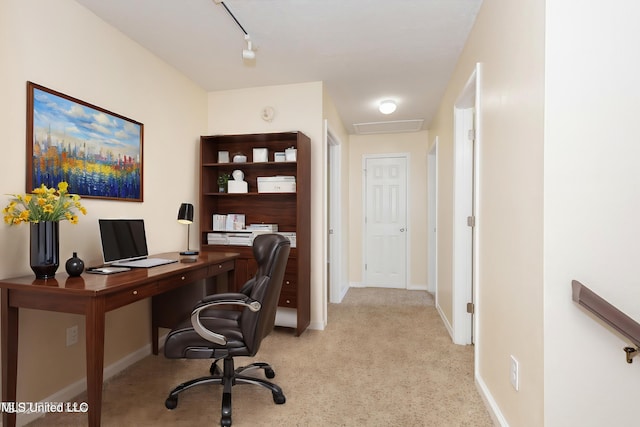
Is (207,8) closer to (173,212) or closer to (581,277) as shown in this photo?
(173,212)

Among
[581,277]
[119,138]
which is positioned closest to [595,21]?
[581,277]

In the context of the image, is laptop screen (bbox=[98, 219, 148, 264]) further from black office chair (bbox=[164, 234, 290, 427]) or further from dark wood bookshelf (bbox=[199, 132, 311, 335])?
dark wood bookshelf (bbox=[199, 132, 311, 335])

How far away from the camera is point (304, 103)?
342 cm

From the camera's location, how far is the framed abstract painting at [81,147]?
1.91m

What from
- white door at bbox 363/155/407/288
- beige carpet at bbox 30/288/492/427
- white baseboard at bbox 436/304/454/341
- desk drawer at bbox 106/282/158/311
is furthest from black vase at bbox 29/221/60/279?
white door at bbox 363/155/407/288

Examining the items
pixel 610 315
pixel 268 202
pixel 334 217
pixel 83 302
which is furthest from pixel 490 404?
pixel 334 217

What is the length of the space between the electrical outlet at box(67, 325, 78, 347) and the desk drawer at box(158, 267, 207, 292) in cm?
69

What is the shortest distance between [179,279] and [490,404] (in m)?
2.06

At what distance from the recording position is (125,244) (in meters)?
2.35

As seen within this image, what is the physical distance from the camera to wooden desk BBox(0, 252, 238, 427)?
5.08 feet

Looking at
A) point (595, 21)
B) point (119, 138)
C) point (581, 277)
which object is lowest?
point (581, 277)

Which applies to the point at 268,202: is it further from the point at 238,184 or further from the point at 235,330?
the point at 235,330

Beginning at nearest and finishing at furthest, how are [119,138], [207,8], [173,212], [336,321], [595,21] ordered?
[595,21] → [207,8] → [119,138] → [173,212] → [336,321]

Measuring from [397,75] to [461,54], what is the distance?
2.07 ft
